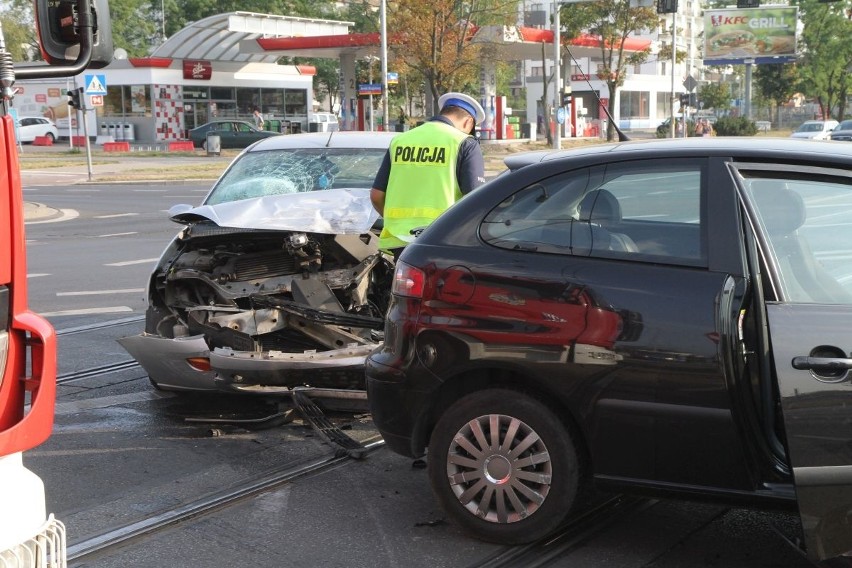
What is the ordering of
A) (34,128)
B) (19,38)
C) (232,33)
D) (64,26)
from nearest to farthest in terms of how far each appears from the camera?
1. (64,26)
2. (19,38)
3. (232,33)
4. (34,128)

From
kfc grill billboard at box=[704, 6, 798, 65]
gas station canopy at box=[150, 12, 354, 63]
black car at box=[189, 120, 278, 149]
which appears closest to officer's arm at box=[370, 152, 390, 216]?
black car at box=[189, 120, 278, 149]

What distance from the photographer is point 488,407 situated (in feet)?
14.2

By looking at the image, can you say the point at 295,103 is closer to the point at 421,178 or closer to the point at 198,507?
the point at 421,178

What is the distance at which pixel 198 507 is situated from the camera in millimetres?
4945

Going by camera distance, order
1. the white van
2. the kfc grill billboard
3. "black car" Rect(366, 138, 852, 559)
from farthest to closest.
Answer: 1. the kfc grill billboard
2. the white van
3. "black car" Rect(366, 138, 852, 559)

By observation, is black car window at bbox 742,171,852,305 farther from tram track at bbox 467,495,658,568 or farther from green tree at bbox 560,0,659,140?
→ green tree at bbox 560,0,659,140

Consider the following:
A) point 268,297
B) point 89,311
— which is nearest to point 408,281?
point 268,297

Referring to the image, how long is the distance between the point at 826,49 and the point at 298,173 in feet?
248

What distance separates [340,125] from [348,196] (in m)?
48.6

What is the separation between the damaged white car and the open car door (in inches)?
113

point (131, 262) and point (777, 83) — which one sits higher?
point (777, 83)

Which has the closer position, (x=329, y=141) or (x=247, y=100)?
(x=329, y=141)

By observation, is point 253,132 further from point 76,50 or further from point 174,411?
point 76,50

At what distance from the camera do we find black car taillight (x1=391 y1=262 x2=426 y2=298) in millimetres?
4574
